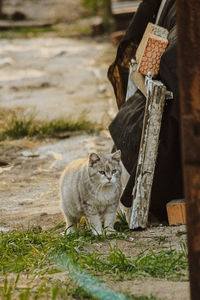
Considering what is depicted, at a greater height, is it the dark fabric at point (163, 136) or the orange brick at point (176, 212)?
the dark fabric at point (163, 136)

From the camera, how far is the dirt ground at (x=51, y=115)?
13.2ft

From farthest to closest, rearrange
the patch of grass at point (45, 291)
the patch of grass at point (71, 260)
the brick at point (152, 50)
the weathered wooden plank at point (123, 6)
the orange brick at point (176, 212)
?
1. the weathered wooden plank at point (123, 6)
2. the brick at point (152, 50)
3. the orange brick at point (176, 212)
4. the patch of grass at point (71, 260)
5. the patch of grass at point (45, 291)

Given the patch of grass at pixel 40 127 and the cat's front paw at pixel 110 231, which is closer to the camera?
the cat's front paw at pixel 110 231

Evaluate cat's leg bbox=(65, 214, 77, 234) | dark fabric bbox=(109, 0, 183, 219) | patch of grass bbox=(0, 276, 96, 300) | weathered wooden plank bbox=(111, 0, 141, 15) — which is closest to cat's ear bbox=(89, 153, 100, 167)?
dark fabric bbox=(109, 0, 183, 219)

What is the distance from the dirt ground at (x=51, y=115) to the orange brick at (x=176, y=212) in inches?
3.6

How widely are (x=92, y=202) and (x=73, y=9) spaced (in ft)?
55.6

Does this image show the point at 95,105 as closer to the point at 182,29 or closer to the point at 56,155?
the point at 56,155

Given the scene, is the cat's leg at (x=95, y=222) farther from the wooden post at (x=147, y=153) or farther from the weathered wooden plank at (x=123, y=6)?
the weathered wooden plank at (x=123, y=6)

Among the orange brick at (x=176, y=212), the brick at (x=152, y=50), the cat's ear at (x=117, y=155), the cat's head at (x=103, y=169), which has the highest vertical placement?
the brick at (x=152, y=50)

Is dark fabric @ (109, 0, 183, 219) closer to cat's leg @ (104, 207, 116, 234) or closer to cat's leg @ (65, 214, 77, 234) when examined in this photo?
cat's leg @ (104, 207, 116, 234)

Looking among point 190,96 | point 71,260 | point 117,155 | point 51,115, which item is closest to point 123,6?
point 51,115

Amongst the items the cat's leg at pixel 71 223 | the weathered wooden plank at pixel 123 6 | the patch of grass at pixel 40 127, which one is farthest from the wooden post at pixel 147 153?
the weathered wooden plank at pixel 123 6

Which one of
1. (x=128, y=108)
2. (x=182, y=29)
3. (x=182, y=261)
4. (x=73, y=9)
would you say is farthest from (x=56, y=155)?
(x=73, y=9)

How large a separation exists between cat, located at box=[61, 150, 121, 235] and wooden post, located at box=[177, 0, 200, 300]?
190 centimetres
